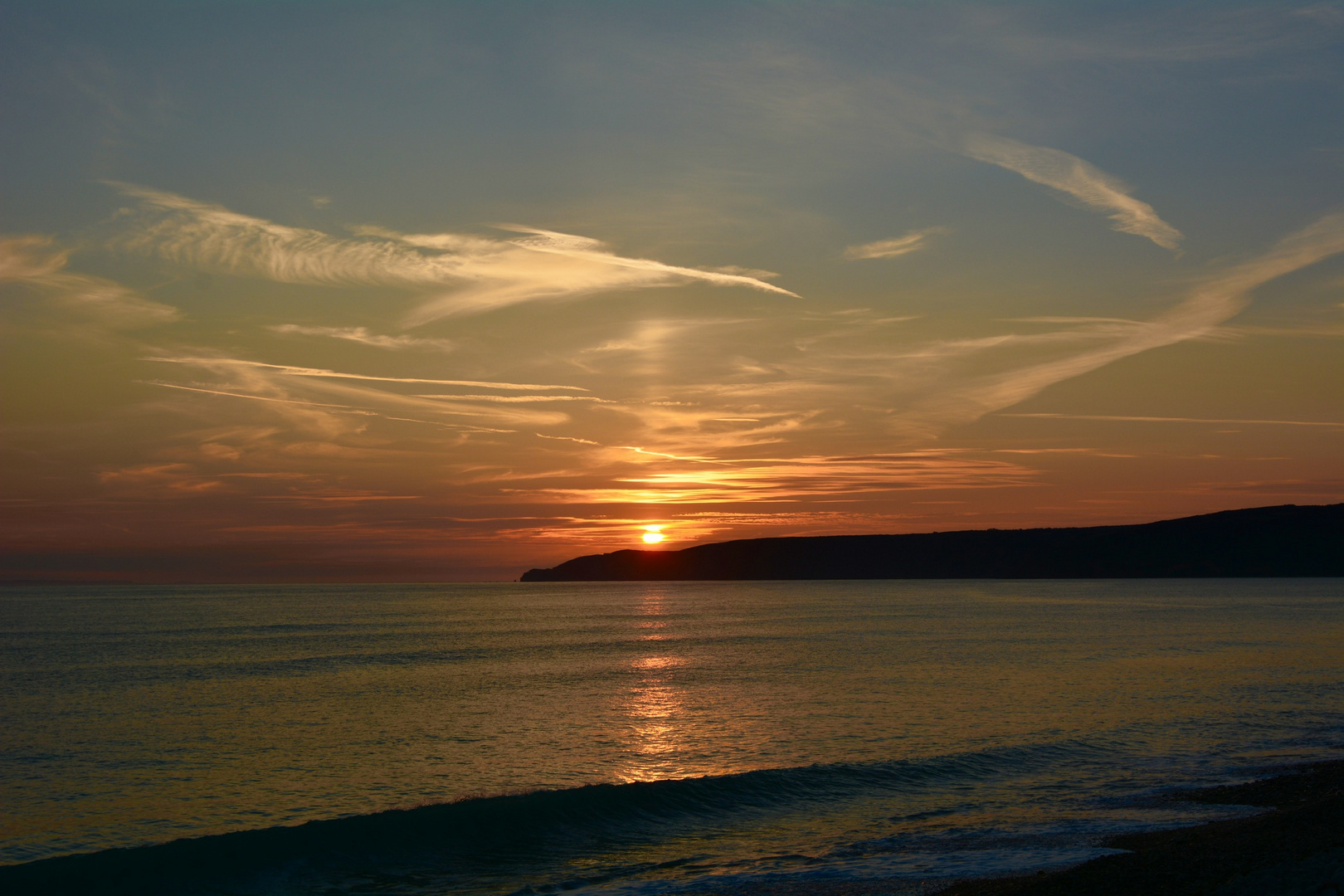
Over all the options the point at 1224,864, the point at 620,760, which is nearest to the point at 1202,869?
the point at 1224,864

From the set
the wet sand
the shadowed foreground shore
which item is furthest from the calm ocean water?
the wet sand

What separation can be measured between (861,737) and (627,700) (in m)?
13.6

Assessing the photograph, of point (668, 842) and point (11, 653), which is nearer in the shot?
point (668, 842)

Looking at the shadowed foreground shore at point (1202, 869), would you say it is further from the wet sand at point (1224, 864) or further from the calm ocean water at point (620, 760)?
the calm ocean water at point (620, 760)

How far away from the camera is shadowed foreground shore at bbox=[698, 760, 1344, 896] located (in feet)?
41.4

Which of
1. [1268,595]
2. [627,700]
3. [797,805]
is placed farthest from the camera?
[1268,595]

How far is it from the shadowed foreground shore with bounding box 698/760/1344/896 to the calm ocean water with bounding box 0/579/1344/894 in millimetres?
892

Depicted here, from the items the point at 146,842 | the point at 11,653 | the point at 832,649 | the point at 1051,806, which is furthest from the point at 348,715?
the point at 11,653

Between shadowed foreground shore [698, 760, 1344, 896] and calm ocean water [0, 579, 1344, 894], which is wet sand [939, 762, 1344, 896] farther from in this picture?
calm ocean water [0, 579, 1344, 894]

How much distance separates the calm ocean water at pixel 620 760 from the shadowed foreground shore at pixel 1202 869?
89cm

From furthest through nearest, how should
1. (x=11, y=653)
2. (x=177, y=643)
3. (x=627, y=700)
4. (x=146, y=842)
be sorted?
(x=177, y=643) → (x=11, y=653) → (x=627, y=700) → (x=146, y=842)

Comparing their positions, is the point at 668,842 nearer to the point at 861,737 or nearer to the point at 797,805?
the point at 797,805

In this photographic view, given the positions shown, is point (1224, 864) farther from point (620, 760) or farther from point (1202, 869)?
point (620, 760)

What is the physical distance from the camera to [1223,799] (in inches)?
802
